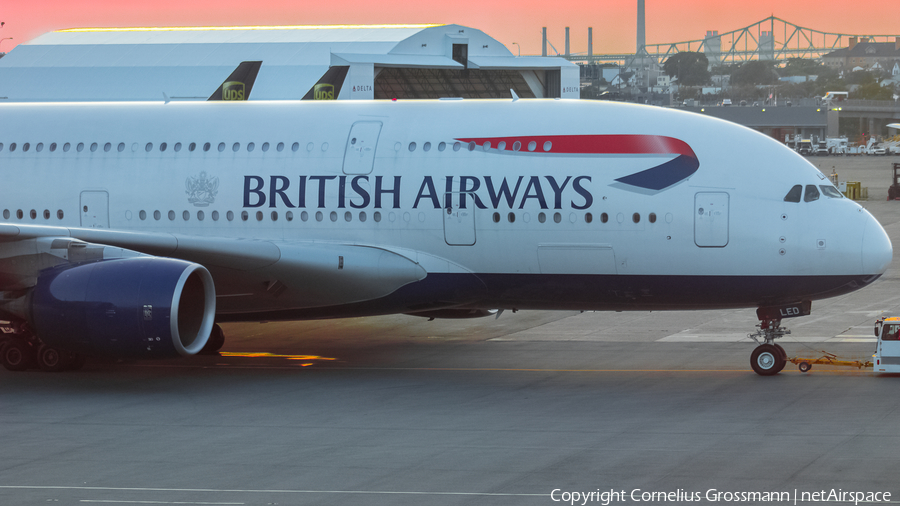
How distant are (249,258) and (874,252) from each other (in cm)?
968

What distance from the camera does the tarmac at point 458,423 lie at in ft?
38.9

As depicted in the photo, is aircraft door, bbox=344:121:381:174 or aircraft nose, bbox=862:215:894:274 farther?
aircraft door, bbox=344:121:381:174

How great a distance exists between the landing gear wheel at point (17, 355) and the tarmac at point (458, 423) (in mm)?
329

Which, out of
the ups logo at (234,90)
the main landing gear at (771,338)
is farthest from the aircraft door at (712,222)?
the ups logo at (234,90)

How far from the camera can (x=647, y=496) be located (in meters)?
11.4

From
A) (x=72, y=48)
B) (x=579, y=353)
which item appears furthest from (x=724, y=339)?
(x=72, y=48)

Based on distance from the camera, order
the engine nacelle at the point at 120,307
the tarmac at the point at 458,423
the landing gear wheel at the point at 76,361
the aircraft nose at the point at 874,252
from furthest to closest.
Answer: the landing gear wheel at the point at 76,361, the aircraft nose at the point at 874,252, the engine nacelle at the point at 120,307, the tarmac at the point at 458,423

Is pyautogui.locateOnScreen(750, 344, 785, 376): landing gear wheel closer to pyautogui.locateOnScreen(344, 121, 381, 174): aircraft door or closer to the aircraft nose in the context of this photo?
the aircraft nose

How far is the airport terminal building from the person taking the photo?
62125 mm

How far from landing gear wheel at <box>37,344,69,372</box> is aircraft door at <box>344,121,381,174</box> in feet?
18.9

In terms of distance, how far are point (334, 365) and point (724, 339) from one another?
798 cm

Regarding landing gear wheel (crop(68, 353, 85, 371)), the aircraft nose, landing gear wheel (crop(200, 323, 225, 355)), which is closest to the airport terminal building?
landing gear wheel (crop(200, 323, 225, 355))

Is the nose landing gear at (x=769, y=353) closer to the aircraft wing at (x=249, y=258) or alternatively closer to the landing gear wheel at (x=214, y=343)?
the aircraft wing at (x=249, y=258)

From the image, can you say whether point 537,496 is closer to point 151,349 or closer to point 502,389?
point 502,389
